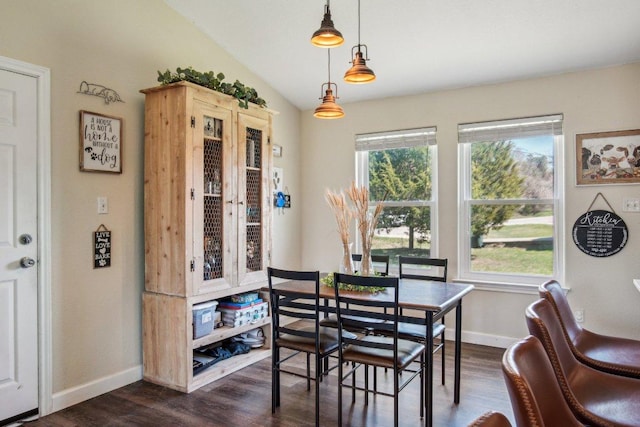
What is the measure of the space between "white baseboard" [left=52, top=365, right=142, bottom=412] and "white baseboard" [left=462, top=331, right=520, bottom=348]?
2896 mm

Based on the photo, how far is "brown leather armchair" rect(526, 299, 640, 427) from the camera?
5.42ft

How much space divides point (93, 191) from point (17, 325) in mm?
944

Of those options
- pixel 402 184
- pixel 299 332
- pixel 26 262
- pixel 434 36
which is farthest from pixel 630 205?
pixel 26 262

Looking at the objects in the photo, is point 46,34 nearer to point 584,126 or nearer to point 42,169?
point 42,169

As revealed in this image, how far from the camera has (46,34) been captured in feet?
8.77

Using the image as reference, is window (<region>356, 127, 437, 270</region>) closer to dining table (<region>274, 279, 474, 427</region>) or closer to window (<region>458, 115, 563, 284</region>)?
window (<region>458, 115, 563, 284</region>)

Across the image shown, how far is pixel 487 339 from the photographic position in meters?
3.96

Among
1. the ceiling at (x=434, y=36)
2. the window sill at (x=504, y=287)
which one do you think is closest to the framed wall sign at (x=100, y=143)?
the ceiling at (x=434, y=36)

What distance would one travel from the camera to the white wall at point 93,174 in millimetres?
2715

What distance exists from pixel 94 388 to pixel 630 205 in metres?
4.24

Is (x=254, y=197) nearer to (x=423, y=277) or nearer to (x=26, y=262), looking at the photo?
(x=423, y=277)

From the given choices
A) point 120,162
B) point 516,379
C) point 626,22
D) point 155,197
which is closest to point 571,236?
point 626,22

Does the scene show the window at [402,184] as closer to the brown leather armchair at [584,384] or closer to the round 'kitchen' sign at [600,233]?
the round 'kitchen' sign at [600,233]

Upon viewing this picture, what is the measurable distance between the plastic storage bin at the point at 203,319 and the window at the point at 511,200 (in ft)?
7.74
